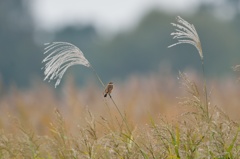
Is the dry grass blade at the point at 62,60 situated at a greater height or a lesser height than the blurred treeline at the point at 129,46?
greater

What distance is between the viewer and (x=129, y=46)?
70812mm

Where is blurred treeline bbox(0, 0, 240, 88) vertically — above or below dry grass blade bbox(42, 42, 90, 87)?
below

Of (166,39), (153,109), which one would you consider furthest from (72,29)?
(153,109)

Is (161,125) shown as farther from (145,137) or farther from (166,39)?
(166,39)

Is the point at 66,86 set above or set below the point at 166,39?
above

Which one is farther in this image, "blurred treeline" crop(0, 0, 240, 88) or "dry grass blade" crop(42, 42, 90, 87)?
"blurred treeline" crop(0, 0, 240, 88)

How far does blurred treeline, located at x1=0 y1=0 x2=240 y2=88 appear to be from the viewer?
5656cm

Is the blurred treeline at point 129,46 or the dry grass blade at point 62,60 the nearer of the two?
the dry grass blade at point 62,60

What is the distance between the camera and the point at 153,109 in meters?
8.88

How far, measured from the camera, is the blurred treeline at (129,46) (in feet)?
186

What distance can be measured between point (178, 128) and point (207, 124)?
0.64 feet

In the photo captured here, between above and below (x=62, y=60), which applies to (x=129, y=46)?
below

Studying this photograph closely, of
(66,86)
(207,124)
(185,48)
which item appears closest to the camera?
(207,124)

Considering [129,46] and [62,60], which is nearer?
[62,60]
